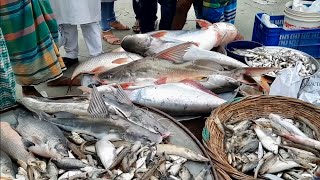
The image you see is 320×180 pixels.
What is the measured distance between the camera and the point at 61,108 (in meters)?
2.55

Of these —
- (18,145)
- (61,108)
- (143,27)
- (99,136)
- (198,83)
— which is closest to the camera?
(18,145)

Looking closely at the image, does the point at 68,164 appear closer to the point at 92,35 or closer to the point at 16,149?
the point at 16,149

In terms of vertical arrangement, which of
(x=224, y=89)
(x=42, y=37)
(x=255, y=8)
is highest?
(x=42, y=37)

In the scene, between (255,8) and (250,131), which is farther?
(255,8)

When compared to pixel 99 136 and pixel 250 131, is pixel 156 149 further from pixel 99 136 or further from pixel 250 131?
pixel 250 131

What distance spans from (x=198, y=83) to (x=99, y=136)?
1015 mm

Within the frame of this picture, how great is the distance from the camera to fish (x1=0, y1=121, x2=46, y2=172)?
2029mm

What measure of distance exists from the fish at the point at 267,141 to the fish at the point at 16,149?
55.6 inches

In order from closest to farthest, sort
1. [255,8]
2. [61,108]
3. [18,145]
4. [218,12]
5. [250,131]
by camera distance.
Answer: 1. [18,145]
2. [61,108]
3. [250,131]
4. [218,12]
5. [255,8]

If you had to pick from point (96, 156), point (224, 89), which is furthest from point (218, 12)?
point (96, 156)

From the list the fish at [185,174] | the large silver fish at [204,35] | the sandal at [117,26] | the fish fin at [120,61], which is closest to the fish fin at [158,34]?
Result: the large silver fish at [204,35]

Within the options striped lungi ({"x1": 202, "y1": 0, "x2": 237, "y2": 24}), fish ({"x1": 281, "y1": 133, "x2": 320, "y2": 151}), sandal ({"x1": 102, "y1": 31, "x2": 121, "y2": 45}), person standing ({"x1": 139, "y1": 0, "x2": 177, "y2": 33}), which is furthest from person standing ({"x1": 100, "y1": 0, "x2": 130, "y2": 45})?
fish ({"x1": 281, "y1": 133, "x2": 320, "y2": 151})

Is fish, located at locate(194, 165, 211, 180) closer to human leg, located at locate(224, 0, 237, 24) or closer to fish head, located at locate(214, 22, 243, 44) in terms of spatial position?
fish head, located at locate(214, 22, 243, 44)

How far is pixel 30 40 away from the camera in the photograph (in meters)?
2.85
